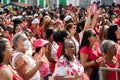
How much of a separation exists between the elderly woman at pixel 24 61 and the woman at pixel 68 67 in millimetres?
272

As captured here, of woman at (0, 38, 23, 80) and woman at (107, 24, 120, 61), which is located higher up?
woman at (0, 38, 23, 80)

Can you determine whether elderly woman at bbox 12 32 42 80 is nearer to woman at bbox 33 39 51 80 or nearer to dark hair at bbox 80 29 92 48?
woman at bbox 33 39 51 80

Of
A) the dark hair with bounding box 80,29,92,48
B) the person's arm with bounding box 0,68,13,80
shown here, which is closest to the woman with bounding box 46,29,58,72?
the dark hair with bounding box 80,29,92,48

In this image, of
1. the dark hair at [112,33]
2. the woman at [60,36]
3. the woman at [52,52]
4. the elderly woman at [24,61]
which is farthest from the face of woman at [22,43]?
the dark hair at [112,33]

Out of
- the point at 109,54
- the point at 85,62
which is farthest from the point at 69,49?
the point at 85,62

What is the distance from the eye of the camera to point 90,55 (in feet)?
20.2

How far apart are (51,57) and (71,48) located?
170 centimetres

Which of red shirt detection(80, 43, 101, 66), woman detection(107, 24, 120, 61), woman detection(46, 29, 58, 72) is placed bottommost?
woman detection(46, 29, 58, 72)

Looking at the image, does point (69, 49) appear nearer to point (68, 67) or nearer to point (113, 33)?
point (68, 67)

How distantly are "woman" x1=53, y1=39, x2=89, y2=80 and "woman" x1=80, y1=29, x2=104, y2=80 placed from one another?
732 mm

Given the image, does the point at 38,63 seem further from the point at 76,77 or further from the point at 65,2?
the point at 65,2

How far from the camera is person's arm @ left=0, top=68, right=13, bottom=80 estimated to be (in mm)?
4156

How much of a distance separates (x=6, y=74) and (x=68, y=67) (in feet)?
3.94

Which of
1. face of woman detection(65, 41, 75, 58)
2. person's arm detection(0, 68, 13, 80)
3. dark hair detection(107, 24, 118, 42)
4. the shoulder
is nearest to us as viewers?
person's arm detection(0, 68, 13, 80)
